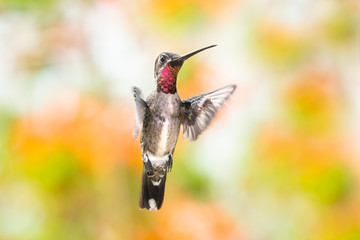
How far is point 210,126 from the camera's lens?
0.45 meters

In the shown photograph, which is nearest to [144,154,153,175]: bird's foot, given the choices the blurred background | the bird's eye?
the bird's eye

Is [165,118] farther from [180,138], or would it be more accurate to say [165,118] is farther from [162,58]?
[180,138]

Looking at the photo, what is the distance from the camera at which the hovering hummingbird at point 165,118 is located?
422mm

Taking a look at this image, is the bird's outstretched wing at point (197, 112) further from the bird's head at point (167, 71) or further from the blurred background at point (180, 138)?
the blurred background at point (180, 138)

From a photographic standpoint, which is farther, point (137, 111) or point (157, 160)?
point (157, 160)

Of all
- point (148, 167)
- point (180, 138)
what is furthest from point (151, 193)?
point (180, 138)

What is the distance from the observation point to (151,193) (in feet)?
A: 1.60

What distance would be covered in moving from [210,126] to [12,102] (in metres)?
1.17

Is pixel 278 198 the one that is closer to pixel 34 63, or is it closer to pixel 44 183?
pixel 44 183

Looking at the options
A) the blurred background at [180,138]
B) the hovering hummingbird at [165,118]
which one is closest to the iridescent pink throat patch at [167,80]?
the hovering hummingbird at [165,118]

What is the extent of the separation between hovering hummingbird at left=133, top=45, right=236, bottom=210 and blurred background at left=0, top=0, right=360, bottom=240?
682 mm

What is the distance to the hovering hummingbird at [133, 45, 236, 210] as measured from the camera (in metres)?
0.42

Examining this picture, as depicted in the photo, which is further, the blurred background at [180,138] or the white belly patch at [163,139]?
the blurred background at [180,138]

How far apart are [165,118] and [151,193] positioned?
0.09 meters
